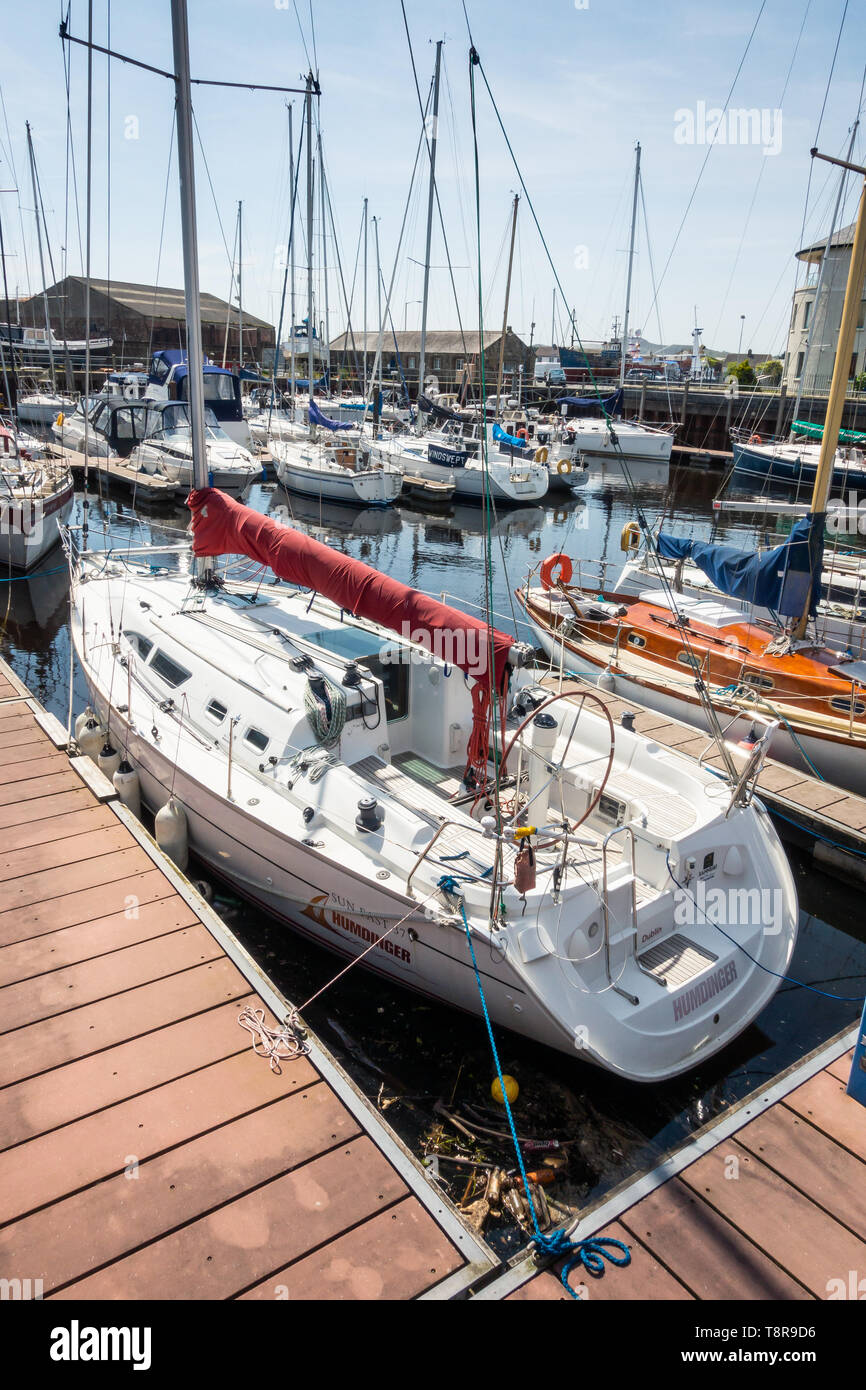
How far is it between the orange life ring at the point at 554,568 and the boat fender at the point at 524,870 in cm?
924

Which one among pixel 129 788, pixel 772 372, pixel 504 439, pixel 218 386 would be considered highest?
pixel 772 372

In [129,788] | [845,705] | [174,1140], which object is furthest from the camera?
[845,705]

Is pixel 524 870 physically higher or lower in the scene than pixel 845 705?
higher

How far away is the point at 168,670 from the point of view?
9688 millimetres

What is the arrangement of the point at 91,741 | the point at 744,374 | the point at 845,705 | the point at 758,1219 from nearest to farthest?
the point at 758,1219, the point at 91,741, the point at 845,705, the point at 744,374

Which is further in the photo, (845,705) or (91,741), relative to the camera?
(845,705)

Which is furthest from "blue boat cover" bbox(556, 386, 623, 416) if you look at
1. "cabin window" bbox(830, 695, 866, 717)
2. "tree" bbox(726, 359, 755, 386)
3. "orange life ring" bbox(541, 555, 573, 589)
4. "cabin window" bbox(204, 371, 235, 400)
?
"cabin window" bbox(830, 695, 866, 717)

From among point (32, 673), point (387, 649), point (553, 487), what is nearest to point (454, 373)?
point (553, 487)

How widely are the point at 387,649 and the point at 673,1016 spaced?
4445 millimetres

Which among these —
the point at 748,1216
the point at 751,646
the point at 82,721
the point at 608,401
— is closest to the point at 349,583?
the point at 82,721

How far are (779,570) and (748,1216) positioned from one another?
9804 millimetres

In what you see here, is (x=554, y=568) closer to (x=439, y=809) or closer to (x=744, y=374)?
(x=439, y=809)

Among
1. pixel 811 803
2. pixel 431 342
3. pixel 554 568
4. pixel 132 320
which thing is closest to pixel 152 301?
pixel 132 320

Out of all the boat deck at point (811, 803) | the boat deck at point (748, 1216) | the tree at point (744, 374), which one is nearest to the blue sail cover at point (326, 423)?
the boat deck at point (811, 803)
